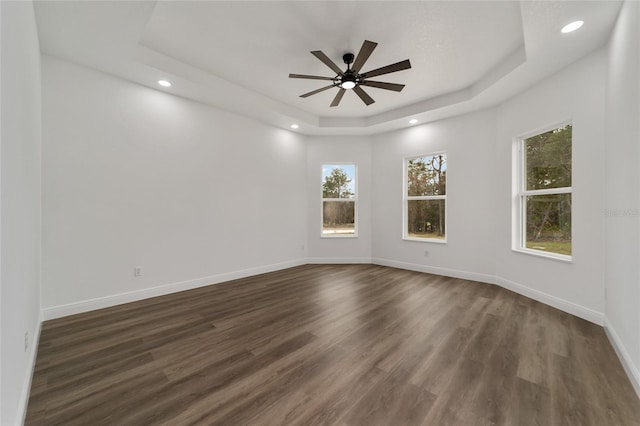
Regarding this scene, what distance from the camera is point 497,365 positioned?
2.03 m

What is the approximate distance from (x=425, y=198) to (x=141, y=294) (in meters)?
4.96

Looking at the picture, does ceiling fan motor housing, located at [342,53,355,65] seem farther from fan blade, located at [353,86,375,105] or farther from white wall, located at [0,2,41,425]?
white wall, located at [0,2,41,425]

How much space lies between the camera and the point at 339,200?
597 cm

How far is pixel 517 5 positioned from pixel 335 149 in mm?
3813

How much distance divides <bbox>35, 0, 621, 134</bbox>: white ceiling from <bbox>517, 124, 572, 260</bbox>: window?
0.85 m

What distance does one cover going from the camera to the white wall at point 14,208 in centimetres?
121

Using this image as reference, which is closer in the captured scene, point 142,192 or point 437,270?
point 142,192

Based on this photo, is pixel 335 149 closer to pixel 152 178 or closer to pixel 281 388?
pixel 152 178

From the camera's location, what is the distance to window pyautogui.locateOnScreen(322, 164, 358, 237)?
598 centimetres

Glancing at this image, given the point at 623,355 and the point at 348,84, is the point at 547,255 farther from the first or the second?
the point at 348,84

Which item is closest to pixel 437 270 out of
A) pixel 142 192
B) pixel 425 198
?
pixel 425 198

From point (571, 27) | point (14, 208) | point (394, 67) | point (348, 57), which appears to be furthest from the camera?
point (348, 57)

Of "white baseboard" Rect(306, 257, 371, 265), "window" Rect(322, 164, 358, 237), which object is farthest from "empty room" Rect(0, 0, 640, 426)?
"window" Rect(322, 164, 358, 237)

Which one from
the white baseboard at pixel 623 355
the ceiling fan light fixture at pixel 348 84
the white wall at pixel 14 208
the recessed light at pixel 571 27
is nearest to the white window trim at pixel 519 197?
the white baseboard at pixel 623 355
